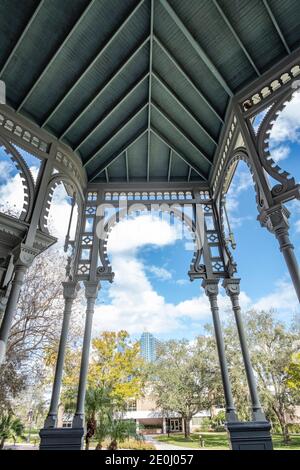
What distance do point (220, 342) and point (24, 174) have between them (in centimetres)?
636

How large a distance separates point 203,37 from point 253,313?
46.5 feet

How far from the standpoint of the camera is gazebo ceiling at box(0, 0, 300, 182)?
211 inches

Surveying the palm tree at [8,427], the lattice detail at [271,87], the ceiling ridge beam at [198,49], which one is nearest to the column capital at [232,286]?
the lattice detail at [271,87]

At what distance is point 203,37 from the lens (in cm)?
582

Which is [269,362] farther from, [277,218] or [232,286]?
[277,218]

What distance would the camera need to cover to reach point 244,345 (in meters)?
6.70

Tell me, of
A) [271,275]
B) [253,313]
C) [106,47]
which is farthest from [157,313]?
[106,47]

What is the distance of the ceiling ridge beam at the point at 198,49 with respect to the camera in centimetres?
539

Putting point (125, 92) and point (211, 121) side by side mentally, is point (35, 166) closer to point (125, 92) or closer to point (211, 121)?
point (125, 92)

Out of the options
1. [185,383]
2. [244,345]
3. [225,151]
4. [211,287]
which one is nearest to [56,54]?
[225,151]

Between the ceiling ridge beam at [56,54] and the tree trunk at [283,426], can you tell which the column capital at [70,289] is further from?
the tree trunk at [283,426]

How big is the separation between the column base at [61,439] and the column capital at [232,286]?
476cm

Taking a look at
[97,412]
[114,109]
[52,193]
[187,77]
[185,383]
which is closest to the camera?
[187,77]

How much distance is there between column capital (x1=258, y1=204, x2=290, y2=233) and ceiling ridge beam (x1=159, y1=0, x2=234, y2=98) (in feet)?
10.4
